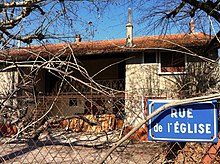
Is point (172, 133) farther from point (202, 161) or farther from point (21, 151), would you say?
point (21, 151)

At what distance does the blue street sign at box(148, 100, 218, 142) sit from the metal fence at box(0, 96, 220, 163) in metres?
0.43

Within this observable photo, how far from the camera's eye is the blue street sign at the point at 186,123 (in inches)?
68.1

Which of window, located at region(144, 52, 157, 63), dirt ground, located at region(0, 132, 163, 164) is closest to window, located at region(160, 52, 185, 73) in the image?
window, located at region(144, 52, 157, 63)

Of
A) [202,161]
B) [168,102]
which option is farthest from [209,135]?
[202,161]

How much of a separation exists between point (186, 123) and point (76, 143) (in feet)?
22.0

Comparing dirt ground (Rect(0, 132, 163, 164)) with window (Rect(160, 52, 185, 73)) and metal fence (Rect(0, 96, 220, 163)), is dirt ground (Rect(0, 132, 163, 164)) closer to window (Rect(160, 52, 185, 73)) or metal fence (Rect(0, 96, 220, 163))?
metal fence (Rect(0, 96, 220, 163))

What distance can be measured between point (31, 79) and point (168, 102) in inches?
73.5

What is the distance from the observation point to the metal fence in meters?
2.56

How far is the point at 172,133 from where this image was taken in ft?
6.00

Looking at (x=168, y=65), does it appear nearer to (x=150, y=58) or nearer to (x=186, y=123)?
(x=150, y=58)

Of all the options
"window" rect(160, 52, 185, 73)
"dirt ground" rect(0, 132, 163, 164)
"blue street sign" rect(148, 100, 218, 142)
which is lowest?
"dirt ground" rect(0, 132, 163, 164)

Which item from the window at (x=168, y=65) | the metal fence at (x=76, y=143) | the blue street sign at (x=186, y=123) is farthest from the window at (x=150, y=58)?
the blue street sign at (x=186, y=123)

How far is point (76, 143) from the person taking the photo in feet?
26.5

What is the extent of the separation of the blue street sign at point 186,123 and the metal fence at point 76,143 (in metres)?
0.43
